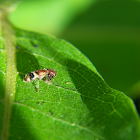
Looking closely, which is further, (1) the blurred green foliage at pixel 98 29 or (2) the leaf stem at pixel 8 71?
(1) the blurred green foliage at pixel 98 29

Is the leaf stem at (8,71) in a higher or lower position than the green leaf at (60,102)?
lower

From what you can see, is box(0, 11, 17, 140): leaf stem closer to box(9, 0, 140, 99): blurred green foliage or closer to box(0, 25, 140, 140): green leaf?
box(0, 25, 140, 140): green leaf

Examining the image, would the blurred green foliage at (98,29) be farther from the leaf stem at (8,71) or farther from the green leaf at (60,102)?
the green leaf at (60,102)

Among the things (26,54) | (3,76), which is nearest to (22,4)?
(26,54)

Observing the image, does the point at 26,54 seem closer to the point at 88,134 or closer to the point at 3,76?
the point at 3,76

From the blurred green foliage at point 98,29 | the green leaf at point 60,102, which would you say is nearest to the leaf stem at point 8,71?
the green leaf at point 60,102

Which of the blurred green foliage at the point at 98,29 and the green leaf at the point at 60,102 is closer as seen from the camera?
the green leaf at the point at 60,102

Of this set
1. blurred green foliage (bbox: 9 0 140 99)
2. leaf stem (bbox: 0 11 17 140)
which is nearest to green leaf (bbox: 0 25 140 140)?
leaf stem (bbox: 0 11 17 140)
